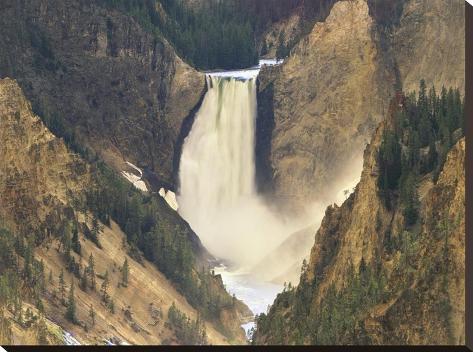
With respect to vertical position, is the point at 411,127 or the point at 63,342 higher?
the point at 411,127

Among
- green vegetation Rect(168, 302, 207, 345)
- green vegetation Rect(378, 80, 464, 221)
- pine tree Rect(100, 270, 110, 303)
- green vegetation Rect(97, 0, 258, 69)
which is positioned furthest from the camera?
green vegetation Rect(97, 0, 258, 69)

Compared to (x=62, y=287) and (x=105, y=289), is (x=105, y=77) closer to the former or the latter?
(x=105, y=289)

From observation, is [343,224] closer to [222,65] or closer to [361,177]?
[361,177]

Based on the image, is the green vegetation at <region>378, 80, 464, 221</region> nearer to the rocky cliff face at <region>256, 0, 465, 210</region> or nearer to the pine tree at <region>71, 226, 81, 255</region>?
the rocky cliff face at <region>256, 0, 465, 210</region>

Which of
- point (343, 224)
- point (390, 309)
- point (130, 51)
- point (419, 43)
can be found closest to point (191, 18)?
point (130, 51)

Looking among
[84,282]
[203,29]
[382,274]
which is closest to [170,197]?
[203,29]

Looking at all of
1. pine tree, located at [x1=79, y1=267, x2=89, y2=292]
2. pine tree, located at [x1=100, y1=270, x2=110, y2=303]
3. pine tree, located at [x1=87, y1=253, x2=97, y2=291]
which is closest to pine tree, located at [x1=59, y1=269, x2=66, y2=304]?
pine tree, located at [x1=79, y1=267, x2=89, y2=292]
